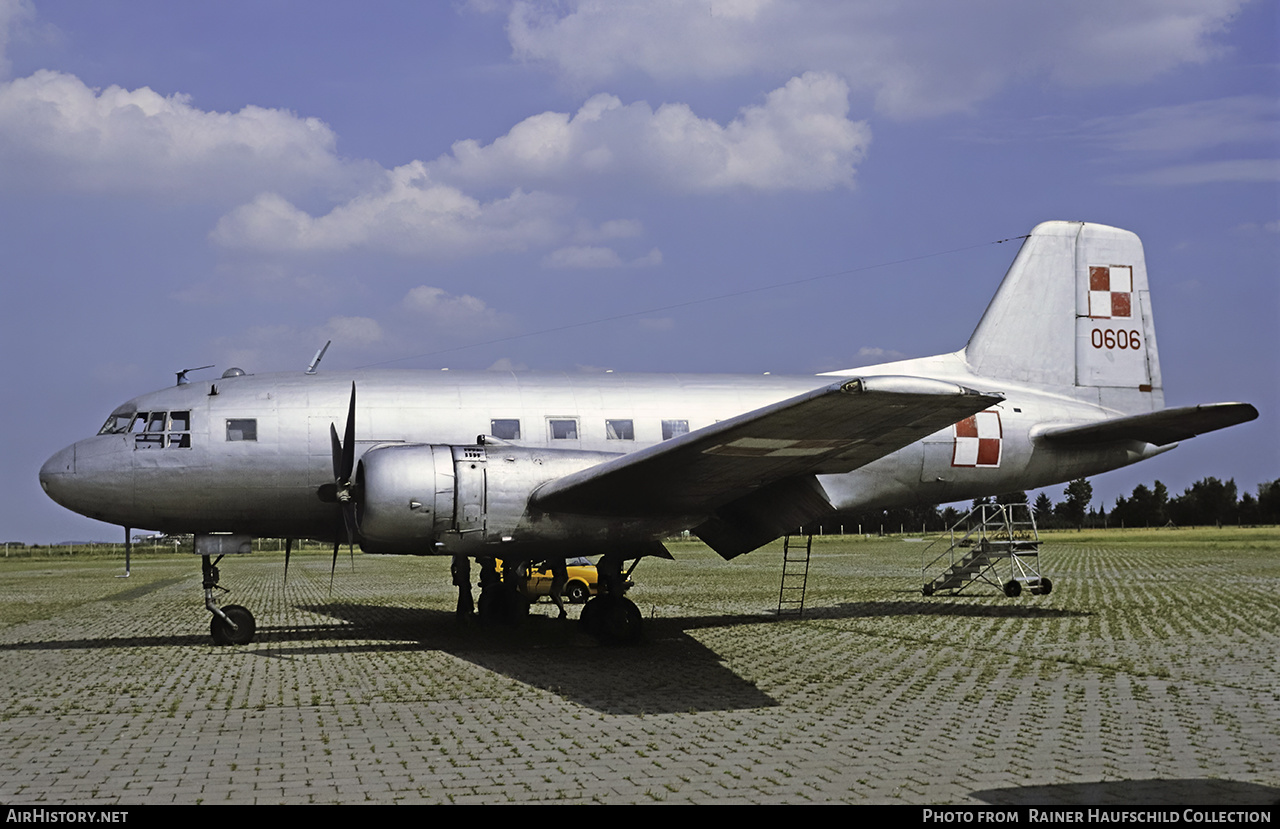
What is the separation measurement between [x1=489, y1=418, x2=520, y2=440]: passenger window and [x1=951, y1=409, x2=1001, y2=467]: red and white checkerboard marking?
7.20 meters

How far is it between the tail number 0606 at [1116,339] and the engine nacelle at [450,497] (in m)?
11.3

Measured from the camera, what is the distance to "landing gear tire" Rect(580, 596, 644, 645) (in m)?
14.7

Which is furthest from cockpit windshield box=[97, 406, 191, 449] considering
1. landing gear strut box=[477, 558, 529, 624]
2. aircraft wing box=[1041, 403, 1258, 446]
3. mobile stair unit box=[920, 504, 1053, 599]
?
mobile stair unit box=[920, 504, 1053, 599]

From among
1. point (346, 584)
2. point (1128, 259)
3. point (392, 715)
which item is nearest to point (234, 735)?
point (392, 715)

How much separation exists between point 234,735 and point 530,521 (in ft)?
15.8

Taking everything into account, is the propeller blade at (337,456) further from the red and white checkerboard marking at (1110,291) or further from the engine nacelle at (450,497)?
the red and white checkerboard marking at (1110,291)

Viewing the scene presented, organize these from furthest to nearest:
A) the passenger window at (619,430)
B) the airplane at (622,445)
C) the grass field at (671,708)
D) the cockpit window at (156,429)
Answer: the passenger window at (619,430), the cockpit window at (156,429), the airplane at (622,445), the grass field at (671,708)

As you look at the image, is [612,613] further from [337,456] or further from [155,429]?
[155,429]

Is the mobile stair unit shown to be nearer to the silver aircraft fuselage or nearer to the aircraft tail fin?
the aircraft tail fin

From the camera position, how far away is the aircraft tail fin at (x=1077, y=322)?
19094mm

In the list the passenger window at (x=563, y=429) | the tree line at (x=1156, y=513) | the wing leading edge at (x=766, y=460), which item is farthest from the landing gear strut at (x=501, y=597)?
the tree line at (x=1156, y=513)

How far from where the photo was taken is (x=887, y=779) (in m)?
7.07
